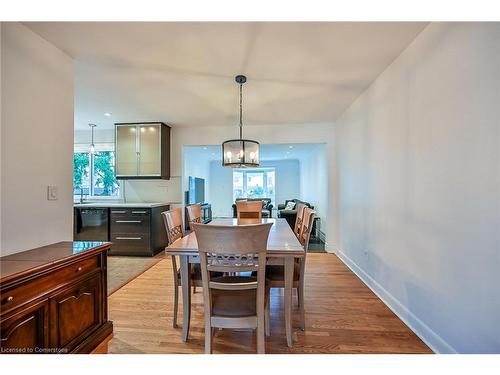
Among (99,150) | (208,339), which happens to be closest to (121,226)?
(99,150)

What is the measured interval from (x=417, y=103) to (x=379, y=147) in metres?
0.74

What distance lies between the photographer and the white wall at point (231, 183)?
9.92m

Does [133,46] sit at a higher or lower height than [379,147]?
higher

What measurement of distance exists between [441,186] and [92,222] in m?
4.80

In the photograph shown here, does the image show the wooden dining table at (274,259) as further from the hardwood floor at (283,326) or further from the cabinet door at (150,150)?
the cabinet door at (150,150)

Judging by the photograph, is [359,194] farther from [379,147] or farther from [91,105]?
[91,105]

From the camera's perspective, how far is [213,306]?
62.6 inches

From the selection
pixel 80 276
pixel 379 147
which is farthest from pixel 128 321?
pixel 379 147

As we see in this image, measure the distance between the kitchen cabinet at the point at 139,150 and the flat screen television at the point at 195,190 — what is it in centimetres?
237

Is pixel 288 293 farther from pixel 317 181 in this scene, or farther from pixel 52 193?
pixel 317 181

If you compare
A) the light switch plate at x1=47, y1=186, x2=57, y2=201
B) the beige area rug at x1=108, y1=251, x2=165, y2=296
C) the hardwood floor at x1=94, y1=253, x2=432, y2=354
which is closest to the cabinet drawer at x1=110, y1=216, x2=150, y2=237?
the beige area rug at x1=108, y1=251, x2=165, y2=296

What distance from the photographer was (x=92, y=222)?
4164 mm

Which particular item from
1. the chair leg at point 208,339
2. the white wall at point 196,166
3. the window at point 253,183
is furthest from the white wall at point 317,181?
the chair leg at point 208,339

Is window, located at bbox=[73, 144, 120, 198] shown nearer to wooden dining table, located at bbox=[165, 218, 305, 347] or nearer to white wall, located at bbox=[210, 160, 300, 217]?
wooden dining table, located at bbox=[165, 218, 305, 347]
